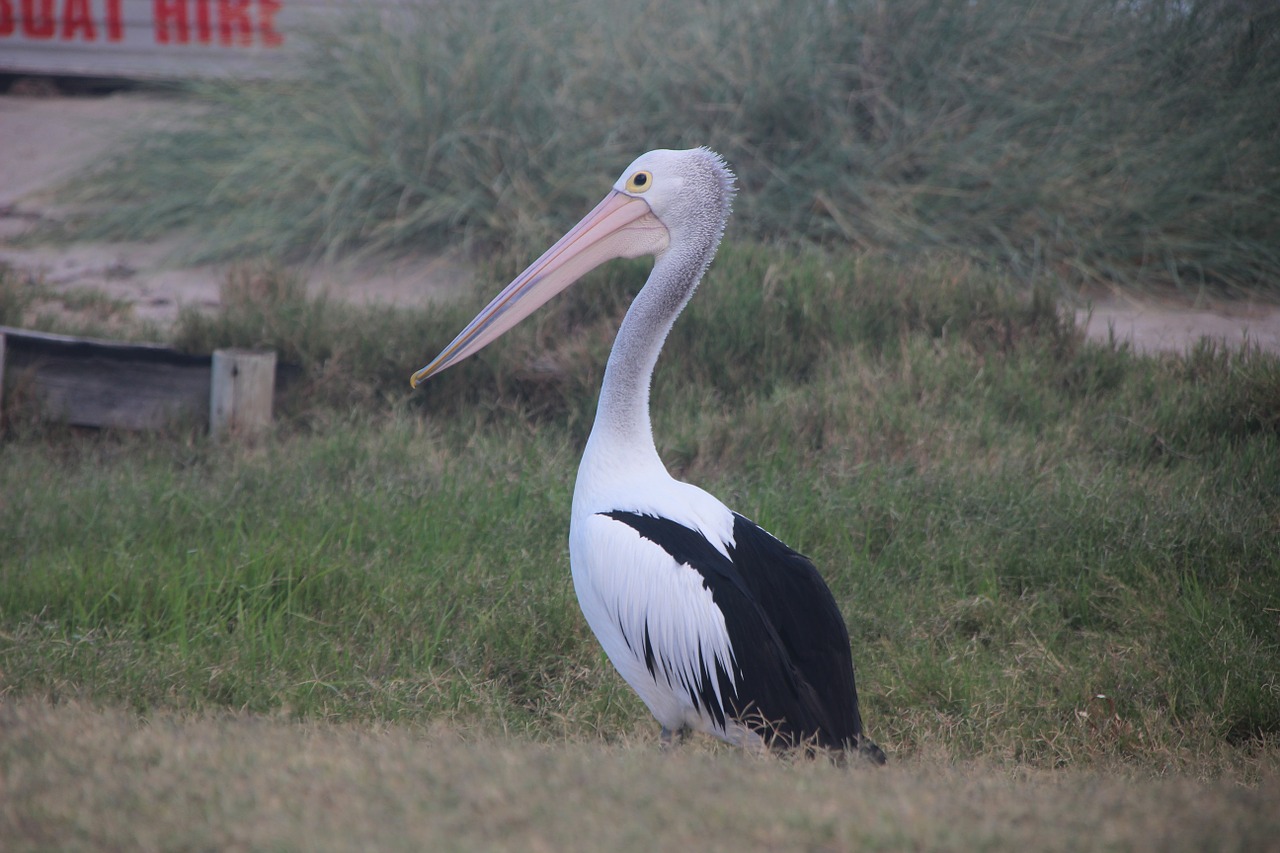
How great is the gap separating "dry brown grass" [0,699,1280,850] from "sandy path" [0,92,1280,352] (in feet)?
14.4

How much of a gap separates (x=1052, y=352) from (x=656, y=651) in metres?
3.59

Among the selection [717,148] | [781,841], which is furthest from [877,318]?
[781,841]

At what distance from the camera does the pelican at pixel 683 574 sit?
297 cm

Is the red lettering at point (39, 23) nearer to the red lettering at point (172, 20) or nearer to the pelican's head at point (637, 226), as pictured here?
the red lettering at point (172, 20)

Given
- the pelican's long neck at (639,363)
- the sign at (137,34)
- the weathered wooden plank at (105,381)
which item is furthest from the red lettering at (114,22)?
the pelican's long neck at (639,363)

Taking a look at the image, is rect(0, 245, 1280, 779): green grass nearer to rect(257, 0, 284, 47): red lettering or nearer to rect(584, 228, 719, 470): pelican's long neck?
rect(584, 228, 719, 470): pelican's long neck

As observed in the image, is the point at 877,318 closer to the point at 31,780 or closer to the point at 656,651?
the point at 656,651

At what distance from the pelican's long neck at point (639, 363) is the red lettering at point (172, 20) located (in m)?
9.42

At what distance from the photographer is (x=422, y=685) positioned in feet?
11.9

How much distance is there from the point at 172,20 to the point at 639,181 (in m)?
9.37

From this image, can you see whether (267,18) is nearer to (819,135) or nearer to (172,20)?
(172,20)

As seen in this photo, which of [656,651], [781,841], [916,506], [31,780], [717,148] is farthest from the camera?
[717,148]

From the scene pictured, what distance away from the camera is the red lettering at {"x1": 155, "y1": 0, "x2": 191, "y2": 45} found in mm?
11227

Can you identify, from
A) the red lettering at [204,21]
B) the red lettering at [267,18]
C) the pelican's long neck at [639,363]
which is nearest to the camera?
the pelican's long neck at [639,363]
